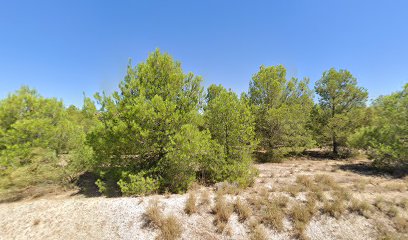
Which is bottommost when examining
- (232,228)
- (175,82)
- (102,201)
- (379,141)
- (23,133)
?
(232,228)

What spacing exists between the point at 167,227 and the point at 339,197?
8434 millimetres

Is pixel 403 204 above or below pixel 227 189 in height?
below

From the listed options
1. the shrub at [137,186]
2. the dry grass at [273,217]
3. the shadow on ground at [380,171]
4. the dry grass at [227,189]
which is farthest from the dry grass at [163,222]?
the shadow on ground at [380,171]

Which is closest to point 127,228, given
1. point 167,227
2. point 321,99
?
point 167,227

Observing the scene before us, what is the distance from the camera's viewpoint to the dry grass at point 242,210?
7879mm

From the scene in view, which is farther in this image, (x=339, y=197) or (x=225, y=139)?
(x=225, y=139)

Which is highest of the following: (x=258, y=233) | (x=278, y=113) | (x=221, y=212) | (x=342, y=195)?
(x=278, y=113)

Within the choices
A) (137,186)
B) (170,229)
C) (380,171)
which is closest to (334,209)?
(170,229)

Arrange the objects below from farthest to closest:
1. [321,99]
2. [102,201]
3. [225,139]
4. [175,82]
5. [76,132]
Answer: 1. [321,99]
2. [76,132]
3. [225,139]
4. [175,82]
5. [102,201]

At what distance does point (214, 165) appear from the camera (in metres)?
11.6

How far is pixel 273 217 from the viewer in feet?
25.1

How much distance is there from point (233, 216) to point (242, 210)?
1.60 ft

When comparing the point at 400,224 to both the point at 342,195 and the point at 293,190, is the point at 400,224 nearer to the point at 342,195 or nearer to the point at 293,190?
the point at 342,195

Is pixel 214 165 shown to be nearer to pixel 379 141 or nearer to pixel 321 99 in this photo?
pixel 379 141
